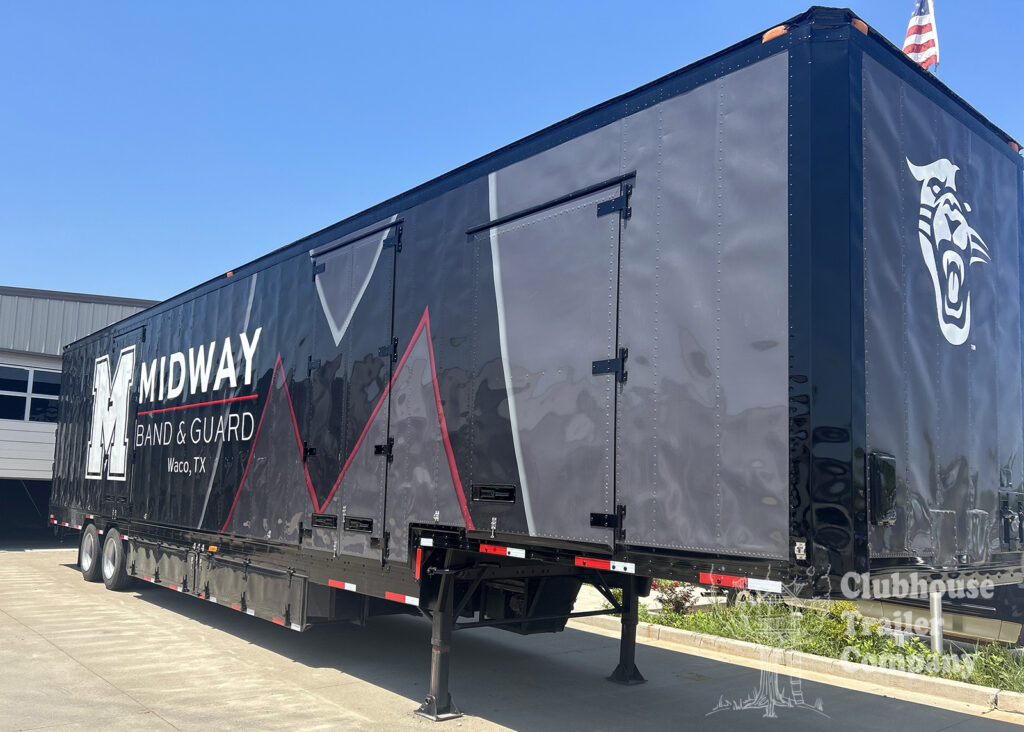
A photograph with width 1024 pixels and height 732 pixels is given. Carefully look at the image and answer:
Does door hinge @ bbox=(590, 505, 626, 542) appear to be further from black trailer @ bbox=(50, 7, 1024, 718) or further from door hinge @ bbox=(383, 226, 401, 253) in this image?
door hinge @ bbox=(383, 226, 401, 253)

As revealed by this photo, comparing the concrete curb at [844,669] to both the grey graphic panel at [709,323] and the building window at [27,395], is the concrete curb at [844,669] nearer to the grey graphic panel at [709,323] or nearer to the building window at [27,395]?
the grey graphic panel at [709,323]

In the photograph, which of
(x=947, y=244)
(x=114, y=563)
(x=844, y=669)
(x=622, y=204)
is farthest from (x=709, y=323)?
(x=114, y=563)

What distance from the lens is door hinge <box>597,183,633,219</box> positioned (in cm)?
521

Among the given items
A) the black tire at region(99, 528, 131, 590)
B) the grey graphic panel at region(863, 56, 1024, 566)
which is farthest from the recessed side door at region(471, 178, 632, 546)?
the black tire at region(99, 528, 131, 590)

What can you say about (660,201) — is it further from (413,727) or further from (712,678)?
(712,678)

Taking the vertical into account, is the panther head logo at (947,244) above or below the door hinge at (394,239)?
below

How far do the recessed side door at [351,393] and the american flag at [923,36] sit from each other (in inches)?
197

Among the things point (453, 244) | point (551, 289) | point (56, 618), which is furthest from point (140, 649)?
point (551, 289)

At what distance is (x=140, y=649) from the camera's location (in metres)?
8.56

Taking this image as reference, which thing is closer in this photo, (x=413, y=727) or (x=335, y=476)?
(x=413, y=727)

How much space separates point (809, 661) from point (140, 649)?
22.6ft

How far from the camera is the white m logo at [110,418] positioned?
12258 millimetres

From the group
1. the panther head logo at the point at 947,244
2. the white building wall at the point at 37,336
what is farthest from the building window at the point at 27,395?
the panther head logo at the point at 947,244

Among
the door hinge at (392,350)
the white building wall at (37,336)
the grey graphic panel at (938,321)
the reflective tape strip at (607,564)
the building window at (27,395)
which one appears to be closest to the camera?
the grey graphic panel at (938,321)
